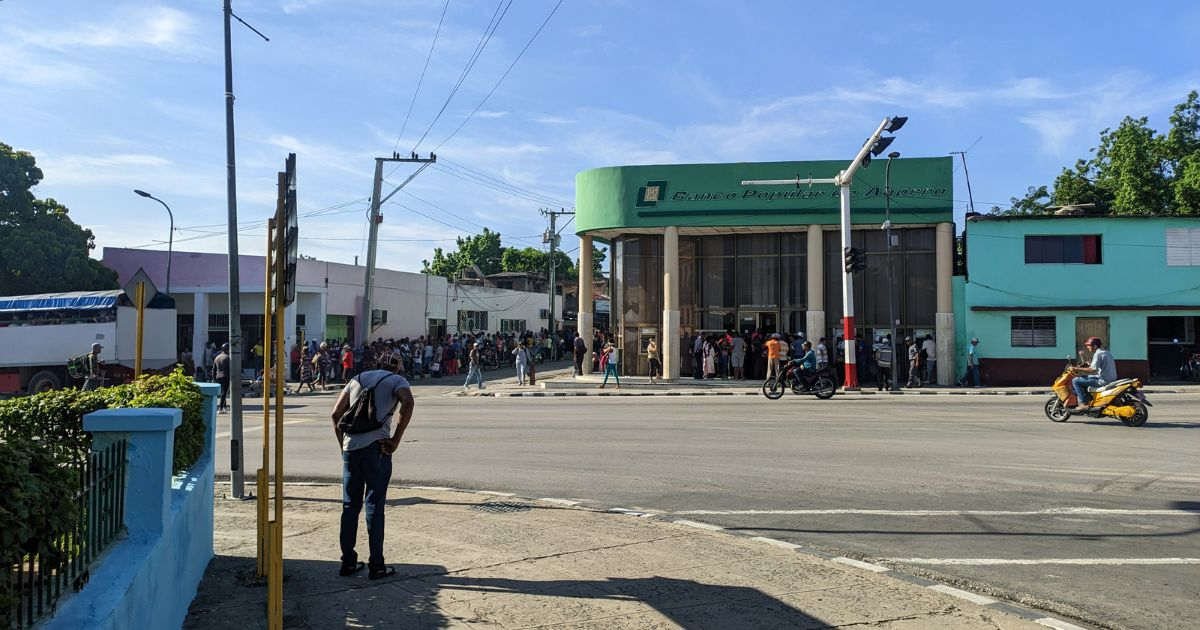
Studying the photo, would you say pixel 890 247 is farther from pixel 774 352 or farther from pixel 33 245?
pixel 33 245

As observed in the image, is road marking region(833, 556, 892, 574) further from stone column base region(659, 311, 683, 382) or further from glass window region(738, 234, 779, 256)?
glass window region(738, 234, 779, 256)

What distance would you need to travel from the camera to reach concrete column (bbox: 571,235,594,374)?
32312 millimetres

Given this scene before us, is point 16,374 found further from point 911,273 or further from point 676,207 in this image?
point 911,273

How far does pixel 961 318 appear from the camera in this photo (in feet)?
93.5

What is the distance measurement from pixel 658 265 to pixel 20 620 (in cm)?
2979

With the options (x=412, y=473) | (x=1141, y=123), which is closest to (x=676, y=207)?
(x=412, y=473)

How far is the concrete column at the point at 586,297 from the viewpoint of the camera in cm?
3231

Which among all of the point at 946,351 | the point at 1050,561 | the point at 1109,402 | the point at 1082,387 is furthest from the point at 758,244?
the point at 1050,561

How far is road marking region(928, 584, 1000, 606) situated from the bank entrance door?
2527cm

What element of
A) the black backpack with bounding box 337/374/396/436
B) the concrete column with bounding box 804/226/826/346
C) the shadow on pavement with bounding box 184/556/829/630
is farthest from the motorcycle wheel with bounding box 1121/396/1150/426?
the black backpack with bounding box 337/374/396/436

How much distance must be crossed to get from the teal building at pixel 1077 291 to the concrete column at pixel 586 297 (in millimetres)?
13063

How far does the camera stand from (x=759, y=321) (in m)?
31.5

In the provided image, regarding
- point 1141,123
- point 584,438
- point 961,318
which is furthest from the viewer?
point 1141,123

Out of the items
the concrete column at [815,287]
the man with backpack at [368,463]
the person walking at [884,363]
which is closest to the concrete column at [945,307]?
the person walking at [884,363]
